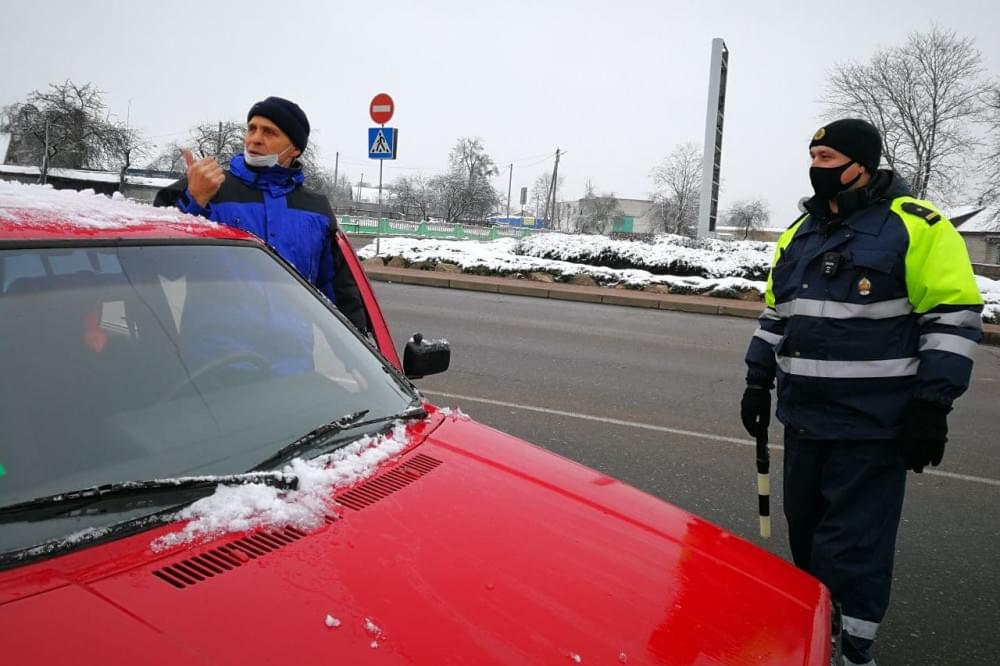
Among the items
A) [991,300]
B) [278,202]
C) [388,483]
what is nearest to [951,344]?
[388,483]

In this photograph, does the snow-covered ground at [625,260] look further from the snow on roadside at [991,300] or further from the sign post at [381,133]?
the sign post at [381,133]

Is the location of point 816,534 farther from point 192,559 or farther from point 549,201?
point 549,201

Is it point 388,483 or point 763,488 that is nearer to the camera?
point 388,483

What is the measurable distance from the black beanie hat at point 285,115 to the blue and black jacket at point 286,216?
167 mm

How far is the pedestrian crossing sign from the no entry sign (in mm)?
361

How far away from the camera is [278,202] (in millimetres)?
2926

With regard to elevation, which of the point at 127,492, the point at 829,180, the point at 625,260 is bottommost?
the point at 127,492

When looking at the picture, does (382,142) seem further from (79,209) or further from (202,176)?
(79,209)

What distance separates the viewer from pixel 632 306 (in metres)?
13.6

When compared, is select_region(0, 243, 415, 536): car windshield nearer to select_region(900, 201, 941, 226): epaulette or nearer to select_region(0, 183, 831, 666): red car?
select_region(0, 183, 831, 666): red car

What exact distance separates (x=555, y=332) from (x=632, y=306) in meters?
4.29

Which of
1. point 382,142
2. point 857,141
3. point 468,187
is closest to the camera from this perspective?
point 857,141

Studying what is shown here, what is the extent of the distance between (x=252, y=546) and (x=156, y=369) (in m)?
A: 0.57

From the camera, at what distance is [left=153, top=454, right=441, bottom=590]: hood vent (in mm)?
1258
